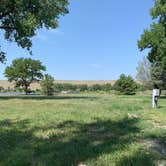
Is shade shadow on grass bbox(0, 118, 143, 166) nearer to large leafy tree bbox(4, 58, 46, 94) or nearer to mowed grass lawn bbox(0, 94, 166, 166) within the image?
mowed grass lawn bbox(0, 94, 166, 166)

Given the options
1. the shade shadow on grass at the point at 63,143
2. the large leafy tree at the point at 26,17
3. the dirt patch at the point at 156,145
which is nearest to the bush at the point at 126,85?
the large leafy tree at the point at 26,17

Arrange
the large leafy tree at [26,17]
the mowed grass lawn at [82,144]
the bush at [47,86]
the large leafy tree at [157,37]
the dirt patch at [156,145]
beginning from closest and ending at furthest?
the mowed grass lawn at [82,144], the dirt patch at [156,145], the large leafy tree at [26,17], the large leafy tree at [157,37], the bush at [47,86]

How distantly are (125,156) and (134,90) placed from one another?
7004cm

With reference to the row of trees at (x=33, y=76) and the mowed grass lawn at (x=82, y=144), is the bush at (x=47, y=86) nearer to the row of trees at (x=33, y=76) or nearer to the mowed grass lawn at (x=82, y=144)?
the row of trees at (x=33, y=76)

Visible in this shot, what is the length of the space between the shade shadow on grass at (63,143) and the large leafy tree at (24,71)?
63.2m

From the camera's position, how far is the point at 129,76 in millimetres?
77250

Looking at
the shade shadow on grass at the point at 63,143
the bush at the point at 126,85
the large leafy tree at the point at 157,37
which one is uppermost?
the large leafy tree at the point at 157,37

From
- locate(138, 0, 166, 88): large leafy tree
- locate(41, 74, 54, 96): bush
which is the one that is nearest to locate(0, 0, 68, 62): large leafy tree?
locate(138, 0, 166, 88): large leafy tree

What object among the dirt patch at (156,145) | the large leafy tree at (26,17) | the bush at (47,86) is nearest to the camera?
the dirt patch at (156,145)

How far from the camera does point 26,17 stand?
1231 inches

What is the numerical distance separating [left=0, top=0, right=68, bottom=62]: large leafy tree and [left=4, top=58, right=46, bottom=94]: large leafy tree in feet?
130

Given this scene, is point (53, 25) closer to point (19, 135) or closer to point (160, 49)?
point (160, 49)

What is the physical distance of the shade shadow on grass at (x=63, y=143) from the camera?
675 centimetres

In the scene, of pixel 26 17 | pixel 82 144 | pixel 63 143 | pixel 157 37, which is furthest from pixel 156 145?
pixel 157 37
